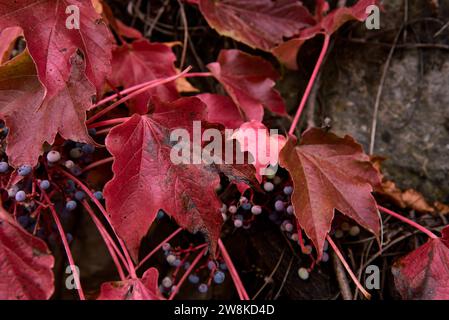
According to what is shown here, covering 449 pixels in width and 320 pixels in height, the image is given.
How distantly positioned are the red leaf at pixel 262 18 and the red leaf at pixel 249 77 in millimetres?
47

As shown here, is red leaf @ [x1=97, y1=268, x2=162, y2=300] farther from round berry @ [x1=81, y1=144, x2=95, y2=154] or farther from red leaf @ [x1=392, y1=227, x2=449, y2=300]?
red leaf @ [x1=392, y1=227, x2=449, y2=300]

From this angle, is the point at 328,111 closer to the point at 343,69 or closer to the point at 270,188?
the point at 343,69

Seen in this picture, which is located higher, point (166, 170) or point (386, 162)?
point (166, 170)

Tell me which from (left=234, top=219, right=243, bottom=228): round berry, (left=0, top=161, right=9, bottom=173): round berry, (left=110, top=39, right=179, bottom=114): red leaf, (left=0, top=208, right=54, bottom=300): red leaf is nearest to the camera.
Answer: (left=0, top=208, right=54, bottom=300): red leaf

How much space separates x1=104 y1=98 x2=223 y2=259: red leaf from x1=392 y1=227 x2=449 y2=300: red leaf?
0.33 meters

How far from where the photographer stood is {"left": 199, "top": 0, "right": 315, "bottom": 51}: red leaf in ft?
3.39

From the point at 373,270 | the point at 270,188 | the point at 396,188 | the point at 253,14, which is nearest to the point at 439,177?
the point at 396,188

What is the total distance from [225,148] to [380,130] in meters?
0.51

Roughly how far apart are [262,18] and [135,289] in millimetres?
671

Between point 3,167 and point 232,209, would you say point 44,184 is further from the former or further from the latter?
point 232,209

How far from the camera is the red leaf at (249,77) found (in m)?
0.98

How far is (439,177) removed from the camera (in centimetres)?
104

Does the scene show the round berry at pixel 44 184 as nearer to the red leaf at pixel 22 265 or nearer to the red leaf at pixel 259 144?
the red leaf at pixel 22 265

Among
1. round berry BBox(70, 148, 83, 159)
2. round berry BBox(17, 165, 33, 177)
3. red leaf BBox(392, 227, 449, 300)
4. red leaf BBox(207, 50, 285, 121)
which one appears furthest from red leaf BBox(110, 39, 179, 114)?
red leaf BBox(392, 227, 449, 300)
